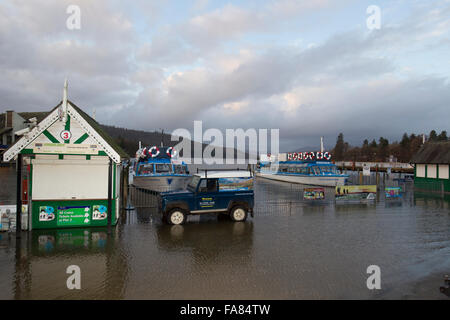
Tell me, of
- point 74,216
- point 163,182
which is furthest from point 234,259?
point 163,182

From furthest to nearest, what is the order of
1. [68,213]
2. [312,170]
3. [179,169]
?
[312,170], [179,169], [68,213]

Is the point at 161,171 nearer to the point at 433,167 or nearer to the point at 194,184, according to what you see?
the point at 194,184

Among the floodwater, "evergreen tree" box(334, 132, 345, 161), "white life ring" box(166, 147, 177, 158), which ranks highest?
"evergreen tree" box(334, 132, 345, 161)

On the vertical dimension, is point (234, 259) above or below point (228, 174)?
below

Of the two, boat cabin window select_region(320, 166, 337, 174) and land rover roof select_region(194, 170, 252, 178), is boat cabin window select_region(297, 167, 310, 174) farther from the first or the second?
land rover roof select_region(194, 170, 252, 178)

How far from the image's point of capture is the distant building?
26.7 meters

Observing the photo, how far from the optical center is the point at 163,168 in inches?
1021

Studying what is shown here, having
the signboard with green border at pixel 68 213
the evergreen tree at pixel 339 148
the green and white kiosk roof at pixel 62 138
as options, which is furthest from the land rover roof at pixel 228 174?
the evergreen tree at pixel 339 148

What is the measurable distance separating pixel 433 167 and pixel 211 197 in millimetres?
24810

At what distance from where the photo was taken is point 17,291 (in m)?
6.73

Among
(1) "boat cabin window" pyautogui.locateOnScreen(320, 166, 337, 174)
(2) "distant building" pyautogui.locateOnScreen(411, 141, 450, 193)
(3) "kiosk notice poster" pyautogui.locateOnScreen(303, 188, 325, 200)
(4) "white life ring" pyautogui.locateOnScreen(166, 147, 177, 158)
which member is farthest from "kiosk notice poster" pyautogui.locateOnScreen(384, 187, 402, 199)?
(4) "white life ring" pyautogui.locateOnScreen(166, 147, 177, 158)
